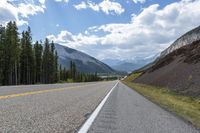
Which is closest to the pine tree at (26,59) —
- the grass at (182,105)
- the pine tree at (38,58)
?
the pine tree at (38,58)

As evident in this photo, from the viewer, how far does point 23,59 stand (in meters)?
75.6

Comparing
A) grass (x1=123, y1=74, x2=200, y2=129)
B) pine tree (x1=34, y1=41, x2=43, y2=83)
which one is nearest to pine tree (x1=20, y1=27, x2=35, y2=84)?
pine tree (x1=34, y1=41, x2=43, y2=83)

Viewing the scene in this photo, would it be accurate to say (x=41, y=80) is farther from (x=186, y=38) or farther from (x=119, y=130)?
(x=119, y=130)

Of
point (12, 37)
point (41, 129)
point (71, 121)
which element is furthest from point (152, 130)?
point (12, 37)

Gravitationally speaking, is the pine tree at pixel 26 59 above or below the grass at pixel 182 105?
above

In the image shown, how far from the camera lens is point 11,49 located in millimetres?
62375

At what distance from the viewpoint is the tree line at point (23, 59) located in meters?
62.5

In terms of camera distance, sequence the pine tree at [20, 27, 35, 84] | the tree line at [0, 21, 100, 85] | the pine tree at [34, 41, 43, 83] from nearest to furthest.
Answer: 1. the tree line at [0, 21, 100, 85]
2. the pine tree at [20, 27, 35, 84]
3. the pine tree at [34, 41, 43, 83]

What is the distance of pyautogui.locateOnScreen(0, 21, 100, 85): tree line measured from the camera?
6250cm

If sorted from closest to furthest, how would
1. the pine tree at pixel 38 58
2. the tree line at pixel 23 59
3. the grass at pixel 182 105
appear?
the grass at pixel 182 105
the tree line at pixel 23 59
the pine tree at pixel 38 58

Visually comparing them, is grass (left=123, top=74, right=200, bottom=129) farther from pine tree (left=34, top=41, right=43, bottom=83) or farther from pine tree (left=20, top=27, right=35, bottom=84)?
pine tree (left=34, top=41, right=43, bottom=83)

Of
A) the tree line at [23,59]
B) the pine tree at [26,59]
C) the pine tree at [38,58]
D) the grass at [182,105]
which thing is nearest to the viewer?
the grass at [182,105]

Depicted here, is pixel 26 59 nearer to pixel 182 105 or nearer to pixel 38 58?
pixel 38 58

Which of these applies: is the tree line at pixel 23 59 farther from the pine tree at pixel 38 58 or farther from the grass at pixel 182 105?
the grass at pixel 182 105
